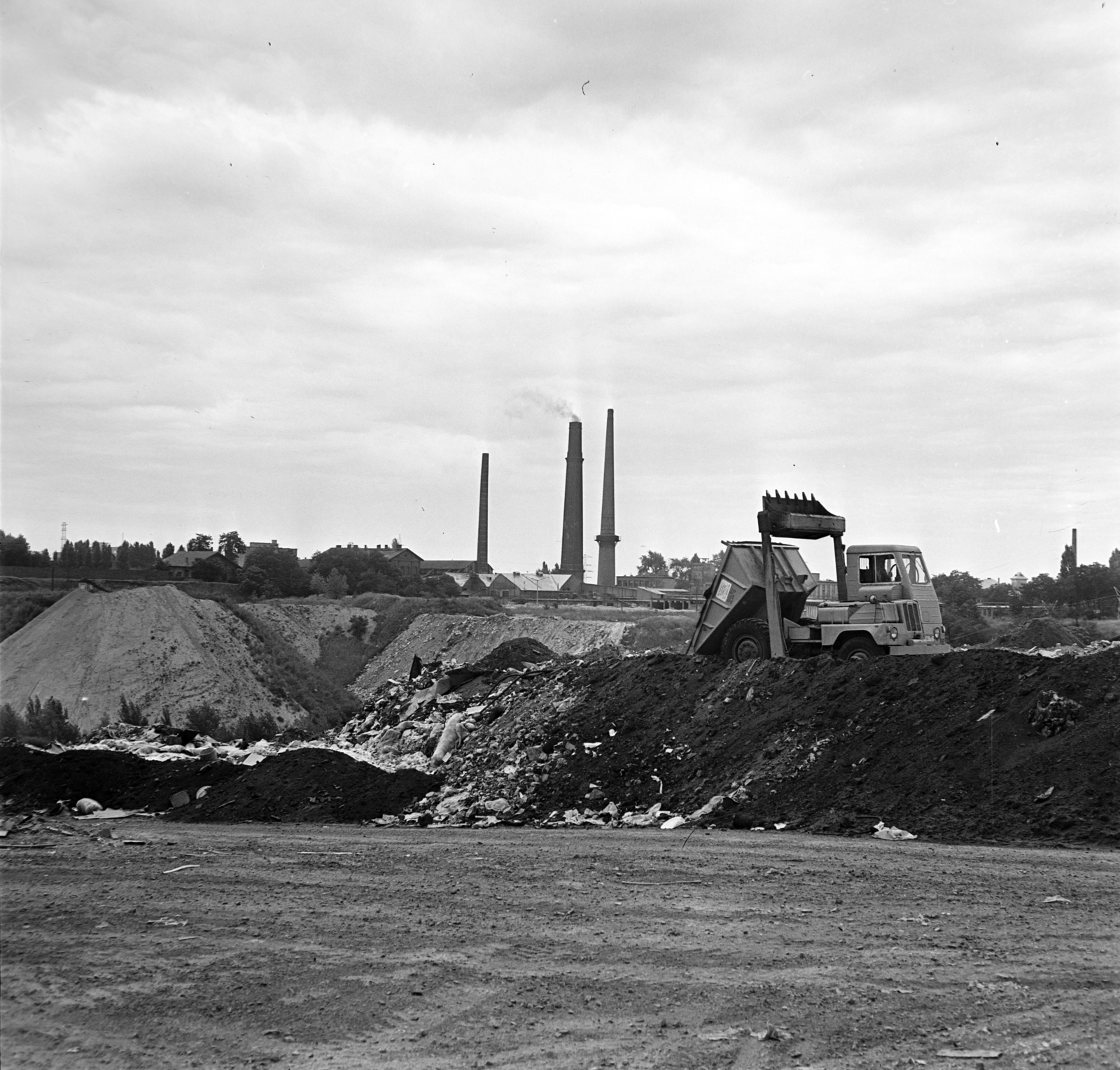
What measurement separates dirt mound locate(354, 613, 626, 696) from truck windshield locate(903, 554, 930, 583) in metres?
26.4

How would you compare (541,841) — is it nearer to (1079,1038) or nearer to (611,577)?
(1079,1038)

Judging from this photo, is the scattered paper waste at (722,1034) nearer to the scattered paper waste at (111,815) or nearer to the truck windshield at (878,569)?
the scattered paper waste at (111,815)

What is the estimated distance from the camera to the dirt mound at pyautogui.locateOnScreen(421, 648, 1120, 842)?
10.3m

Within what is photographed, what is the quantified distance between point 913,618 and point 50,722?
50.5ft

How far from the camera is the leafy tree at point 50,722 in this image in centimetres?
1848

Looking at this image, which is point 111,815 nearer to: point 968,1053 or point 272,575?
point 968,1053

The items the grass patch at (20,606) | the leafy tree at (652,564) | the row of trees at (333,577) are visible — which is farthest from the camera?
the leafy tree at (652,564)

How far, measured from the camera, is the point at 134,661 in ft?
84.2

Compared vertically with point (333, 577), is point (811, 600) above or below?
below

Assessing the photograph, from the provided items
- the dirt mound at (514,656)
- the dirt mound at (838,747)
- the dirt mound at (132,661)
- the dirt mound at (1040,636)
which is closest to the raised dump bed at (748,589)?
the dirt mound at (838,747)

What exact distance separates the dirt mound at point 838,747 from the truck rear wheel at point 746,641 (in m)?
1.07

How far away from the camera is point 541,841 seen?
1013cm

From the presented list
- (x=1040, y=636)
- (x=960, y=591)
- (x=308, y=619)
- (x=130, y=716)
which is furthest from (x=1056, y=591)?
(x=130, y=716)

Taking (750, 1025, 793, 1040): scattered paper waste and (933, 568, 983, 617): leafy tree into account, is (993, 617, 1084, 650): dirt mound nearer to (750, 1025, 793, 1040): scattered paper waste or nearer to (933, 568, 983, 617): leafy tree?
(933, 568, 983, 617): leafy tree
